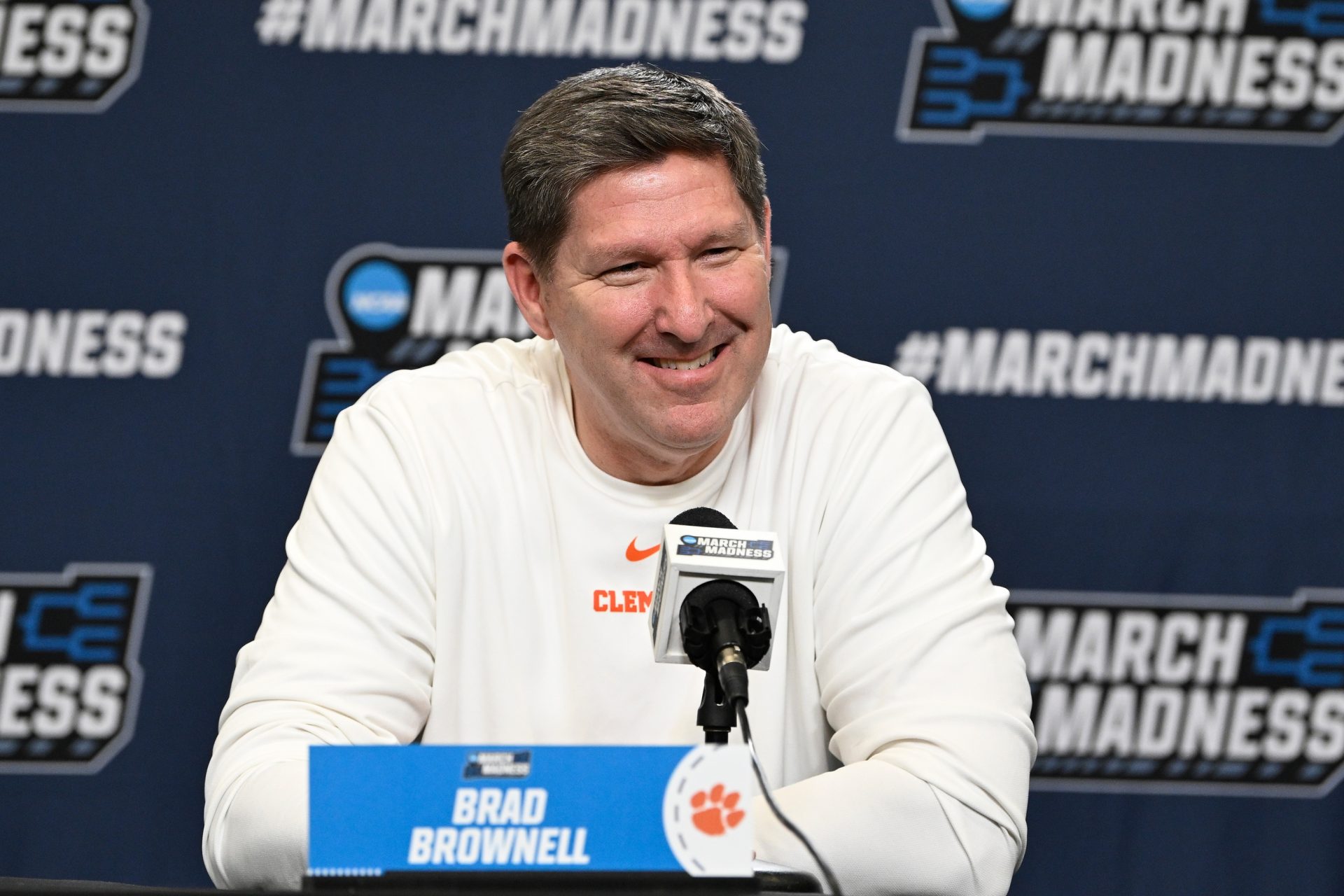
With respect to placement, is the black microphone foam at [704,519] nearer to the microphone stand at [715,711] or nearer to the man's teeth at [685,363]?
the microphone stand at [715,711]

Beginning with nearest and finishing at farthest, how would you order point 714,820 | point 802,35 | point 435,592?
point 714,820, point 435,592, point 802,35

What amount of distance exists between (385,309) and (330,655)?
1499mm

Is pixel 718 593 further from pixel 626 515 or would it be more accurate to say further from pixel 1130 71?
pixel 1130 71

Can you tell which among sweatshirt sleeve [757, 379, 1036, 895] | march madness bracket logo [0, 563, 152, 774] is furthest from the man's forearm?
march madness bracket logo [0, 563, 152, 774]

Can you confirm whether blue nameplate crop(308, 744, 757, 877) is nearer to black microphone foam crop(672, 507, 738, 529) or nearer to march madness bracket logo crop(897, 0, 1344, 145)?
black microphone foam crop(672, 507, 738, 529)

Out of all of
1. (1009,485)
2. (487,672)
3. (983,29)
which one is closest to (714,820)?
(487,672)

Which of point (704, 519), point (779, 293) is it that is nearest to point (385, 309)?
point (779, 293)

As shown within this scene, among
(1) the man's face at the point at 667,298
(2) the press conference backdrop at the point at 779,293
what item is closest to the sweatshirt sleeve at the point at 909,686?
(1) the man's face at the point at 667,298

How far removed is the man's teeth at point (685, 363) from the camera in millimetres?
1966

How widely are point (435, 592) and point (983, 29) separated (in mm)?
1908

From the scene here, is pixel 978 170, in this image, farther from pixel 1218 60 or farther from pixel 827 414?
pixel 827 414

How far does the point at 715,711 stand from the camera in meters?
1.32

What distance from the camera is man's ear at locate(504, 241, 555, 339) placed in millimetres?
2121

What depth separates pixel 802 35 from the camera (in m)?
3.19
